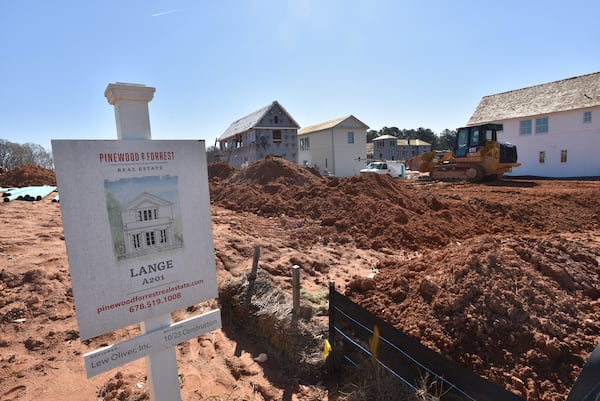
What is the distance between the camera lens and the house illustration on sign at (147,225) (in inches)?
94.9

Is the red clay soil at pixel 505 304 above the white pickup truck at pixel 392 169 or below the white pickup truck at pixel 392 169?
below

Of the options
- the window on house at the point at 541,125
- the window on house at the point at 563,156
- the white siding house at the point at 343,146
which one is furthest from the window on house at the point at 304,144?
the window on house at the point at 563,156

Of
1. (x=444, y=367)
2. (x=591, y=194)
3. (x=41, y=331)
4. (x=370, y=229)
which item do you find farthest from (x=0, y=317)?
(x=591, y=194)

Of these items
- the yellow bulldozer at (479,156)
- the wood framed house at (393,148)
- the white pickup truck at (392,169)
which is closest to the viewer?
the yellow bulldozer at (479,156)

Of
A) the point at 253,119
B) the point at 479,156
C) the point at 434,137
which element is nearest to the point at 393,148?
the point at 434,137

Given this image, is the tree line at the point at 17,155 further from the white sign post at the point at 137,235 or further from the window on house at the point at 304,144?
the white sign post at the point at 137,235

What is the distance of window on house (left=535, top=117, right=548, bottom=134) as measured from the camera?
24.5 m

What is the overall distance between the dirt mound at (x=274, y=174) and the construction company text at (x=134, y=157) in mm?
13941

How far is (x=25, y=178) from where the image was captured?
61.3 ft

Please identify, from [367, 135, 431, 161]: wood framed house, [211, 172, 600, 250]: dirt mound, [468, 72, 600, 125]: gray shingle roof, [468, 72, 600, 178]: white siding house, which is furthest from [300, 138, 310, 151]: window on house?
[367, 135, 431, 161]: wood framed house

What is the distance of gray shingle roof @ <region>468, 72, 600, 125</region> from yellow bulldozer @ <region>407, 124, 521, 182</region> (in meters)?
7.78

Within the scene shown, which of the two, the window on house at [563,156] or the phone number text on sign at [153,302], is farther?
the window on house at [563,156]

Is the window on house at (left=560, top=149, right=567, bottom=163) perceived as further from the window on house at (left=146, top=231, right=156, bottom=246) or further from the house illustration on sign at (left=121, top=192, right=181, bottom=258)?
the window on house at (left=146, top=231, right=156, bottom=246)

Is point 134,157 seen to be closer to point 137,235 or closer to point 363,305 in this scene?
point 137,235
